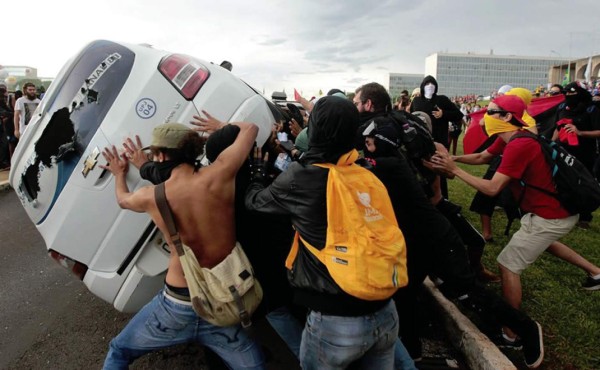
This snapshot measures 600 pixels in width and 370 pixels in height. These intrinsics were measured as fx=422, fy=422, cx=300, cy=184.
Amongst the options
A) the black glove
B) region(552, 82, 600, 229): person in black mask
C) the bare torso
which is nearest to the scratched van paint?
the black glove

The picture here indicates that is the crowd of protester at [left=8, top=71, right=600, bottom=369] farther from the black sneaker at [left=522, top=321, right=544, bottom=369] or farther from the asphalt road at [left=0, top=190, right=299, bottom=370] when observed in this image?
the asphalt road at [left=0, top=190, right=299, bottom=370]

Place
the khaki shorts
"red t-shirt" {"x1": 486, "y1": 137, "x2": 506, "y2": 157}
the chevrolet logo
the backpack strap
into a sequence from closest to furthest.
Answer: the chevrolet logo, the backpack strap, the khaki shorts, "red t-shirt" {"x1": 486, "y1": 137, "x2": 506, "y2": 157}

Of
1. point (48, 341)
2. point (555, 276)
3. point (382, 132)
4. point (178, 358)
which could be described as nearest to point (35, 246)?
point (48, 341)

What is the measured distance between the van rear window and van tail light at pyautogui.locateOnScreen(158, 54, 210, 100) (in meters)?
0.24

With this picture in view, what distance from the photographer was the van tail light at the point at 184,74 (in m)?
2.81

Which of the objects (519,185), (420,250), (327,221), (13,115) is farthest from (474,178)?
(13,115)

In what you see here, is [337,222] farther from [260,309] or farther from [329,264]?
[260,309]

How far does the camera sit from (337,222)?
5.70ft

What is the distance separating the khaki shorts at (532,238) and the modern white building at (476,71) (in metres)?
141

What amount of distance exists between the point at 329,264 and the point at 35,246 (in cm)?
512

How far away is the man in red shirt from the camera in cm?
295

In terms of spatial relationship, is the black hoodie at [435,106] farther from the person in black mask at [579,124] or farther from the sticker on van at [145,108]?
the sticker on van at [145,108]

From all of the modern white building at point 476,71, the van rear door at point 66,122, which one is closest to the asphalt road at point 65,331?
the van rear door at point 66,122

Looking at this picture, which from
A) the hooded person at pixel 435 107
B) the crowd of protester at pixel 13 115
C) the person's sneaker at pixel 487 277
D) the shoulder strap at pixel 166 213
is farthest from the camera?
the crowd of protester at pixel 13 115
